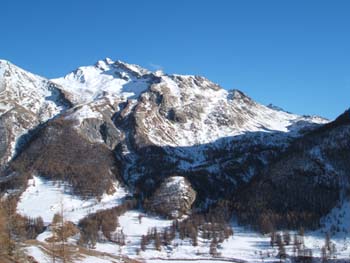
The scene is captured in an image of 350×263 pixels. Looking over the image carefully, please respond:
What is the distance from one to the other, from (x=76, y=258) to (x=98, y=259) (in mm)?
10661

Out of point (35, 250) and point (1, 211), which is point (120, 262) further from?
point (1, 211)

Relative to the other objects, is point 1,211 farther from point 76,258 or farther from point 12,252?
point 76,258

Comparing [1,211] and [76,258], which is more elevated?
[1,211]

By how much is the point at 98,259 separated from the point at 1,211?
6149cm

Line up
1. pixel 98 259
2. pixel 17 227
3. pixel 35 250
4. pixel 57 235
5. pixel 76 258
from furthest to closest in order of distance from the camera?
pixel 98 259 → pixel 76 258 → pixel 35 250 → pixel 17 227 → pixel 57 235

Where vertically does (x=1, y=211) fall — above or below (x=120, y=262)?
above

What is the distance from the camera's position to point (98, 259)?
14325 cm

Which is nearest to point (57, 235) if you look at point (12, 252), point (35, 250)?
point (12, 252)

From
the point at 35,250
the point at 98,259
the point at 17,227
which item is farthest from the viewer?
the point at 98,259

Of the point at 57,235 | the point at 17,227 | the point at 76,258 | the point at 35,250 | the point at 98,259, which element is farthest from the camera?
the point at 98,259

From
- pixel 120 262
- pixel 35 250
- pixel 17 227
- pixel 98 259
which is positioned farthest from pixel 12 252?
pixel 120 262

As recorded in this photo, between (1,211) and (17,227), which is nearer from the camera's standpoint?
(1,211)

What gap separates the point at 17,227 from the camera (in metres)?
92.8

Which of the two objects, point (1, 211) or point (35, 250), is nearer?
point (1, 211)
